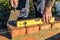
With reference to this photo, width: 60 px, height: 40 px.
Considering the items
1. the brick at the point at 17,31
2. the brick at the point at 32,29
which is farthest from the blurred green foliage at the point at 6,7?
the brick at the point at 17,31

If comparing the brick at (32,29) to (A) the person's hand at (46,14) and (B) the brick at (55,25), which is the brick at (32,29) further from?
(B) the brick at (55,25)

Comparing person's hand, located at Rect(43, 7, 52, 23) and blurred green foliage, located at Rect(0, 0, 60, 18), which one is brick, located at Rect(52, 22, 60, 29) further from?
blurred green foliage, located at Rect(0, 0, 60, 18)

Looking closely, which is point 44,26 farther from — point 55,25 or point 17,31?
point 17,31

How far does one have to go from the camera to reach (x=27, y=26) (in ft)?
11.4

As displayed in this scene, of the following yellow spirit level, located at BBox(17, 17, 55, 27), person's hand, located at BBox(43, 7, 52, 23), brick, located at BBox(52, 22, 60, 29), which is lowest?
brick, located at BBox(52, 22, 60, 29)

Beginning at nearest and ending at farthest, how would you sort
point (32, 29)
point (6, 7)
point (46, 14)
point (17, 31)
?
1. point (17, 31)
2. point (32, 29)
3. point (46, 14)
4. point (6, 7)

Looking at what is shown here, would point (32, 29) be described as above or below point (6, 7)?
below

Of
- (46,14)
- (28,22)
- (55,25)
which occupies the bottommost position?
(55,25)

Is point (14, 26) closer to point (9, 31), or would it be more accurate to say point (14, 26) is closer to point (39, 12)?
point (9, 31)

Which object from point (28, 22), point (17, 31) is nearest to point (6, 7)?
point (28, 22)

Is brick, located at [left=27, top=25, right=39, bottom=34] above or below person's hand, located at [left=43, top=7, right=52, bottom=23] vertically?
below

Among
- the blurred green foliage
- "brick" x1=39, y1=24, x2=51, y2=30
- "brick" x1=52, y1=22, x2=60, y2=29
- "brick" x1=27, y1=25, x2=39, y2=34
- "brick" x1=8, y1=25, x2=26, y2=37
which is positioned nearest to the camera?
"brick" x1=8, y1=25, x2=26, y2=37

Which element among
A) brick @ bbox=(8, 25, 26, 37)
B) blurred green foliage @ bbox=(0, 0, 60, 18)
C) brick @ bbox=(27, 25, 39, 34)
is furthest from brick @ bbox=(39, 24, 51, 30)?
blurred green foliage @ bbox=(0, 0, 60, 18)

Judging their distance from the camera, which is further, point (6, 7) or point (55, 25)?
point (6, 7)
